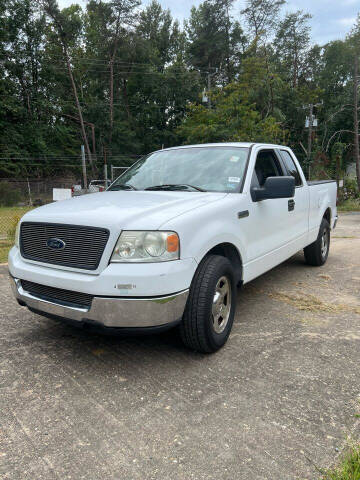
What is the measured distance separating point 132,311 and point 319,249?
13.6 ft

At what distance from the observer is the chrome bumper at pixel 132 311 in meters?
2.46

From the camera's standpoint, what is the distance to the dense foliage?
36.5 meters

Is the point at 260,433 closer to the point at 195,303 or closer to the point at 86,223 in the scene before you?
the point at 195,303

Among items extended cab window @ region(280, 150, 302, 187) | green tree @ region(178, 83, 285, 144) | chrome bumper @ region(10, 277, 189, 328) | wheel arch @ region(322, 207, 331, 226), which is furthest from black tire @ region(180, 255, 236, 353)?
green tree @ region(178, 83, 285, 144)

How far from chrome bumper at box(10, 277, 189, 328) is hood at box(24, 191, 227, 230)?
0.49 meters

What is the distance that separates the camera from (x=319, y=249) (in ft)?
19.0

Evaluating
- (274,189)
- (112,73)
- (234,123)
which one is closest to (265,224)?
(274,189)

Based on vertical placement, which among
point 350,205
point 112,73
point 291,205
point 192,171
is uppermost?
point 112,73

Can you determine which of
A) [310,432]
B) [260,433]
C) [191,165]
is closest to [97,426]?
[260,433]

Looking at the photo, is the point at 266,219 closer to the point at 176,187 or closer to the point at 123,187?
the point at 176,187

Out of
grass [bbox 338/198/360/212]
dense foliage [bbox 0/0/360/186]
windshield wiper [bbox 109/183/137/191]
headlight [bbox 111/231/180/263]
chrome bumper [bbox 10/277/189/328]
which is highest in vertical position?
dense foliage [bbox 0/0/360/186]

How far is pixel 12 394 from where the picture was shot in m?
2.51

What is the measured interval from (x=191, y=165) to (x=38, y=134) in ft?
124

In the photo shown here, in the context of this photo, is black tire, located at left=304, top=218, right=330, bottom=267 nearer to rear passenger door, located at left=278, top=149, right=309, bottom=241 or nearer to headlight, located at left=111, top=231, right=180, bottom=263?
rear passenger door, located at left=278, top=149, right=309, bottom=241
